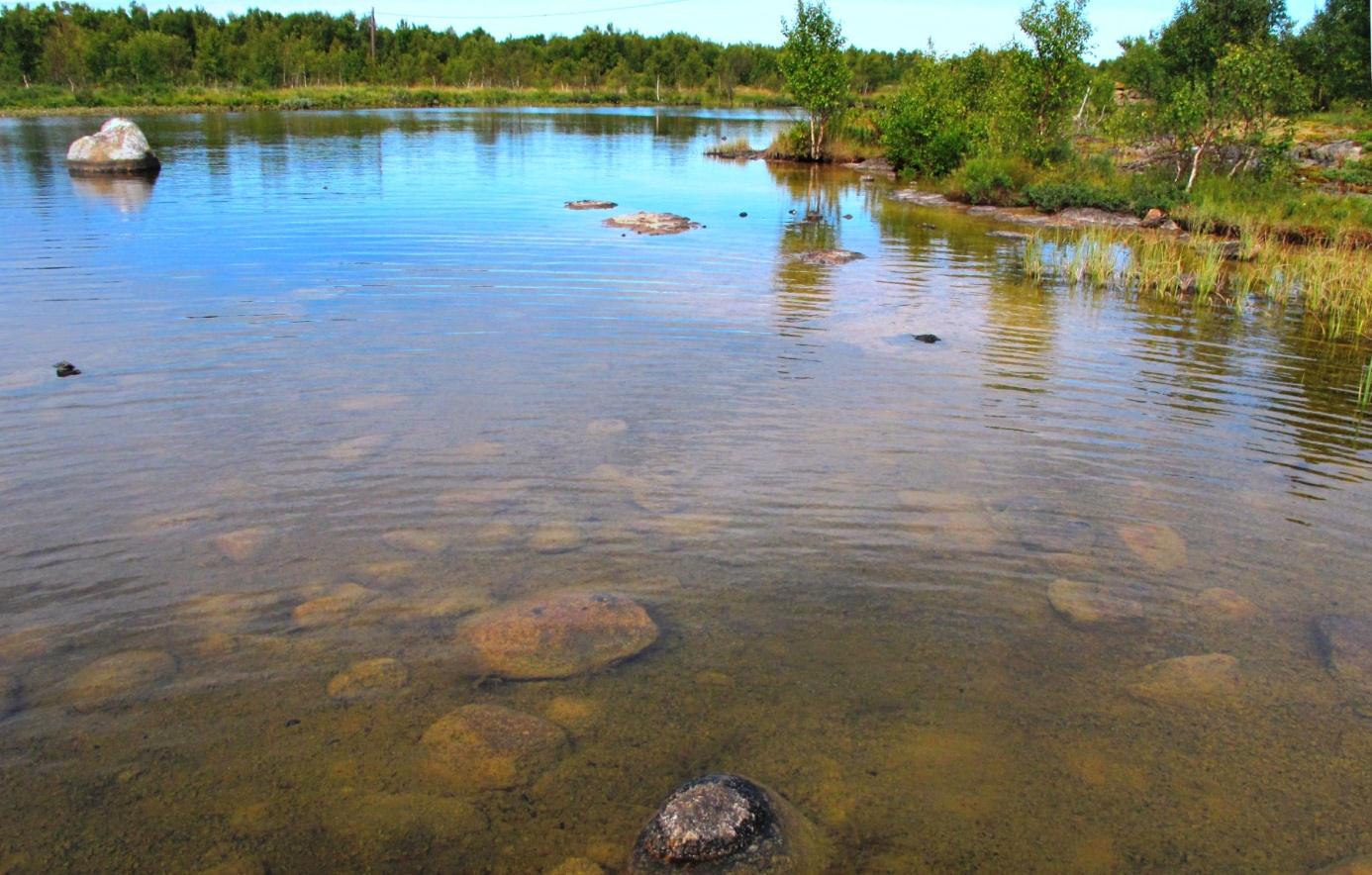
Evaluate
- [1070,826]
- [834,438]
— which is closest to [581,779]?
[1070,826]

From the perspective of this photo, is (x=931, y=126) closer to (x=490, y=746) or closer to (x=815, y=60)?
(x=815, y=60)

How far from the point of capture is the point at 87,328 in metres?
11.4

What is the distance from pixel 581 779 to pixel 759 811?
90 centimetres

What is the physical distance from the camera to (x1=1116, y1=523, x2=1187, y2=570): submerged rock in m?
6.46

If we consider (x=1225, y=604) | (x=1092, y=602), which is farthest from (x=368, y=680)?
(x=1225, y=604)

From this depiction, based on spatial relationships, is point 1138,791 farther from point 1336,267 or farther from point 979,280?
point 1336,267

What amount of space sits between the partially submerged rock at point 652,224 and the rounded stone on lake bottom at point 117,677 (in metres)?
15.6

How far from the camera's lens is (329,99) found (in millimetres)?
73562

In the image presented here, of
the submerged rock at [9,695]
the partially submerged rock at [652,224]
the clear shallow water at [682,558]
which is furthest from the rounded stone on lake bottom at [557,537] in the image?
the partially submerged rock at [652,224]

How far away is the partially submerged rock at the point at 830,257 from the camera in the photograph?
57.7ft

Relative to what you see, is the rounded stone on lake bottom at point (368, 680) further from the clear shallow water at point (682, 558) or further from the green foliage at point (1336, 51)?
the green foliage at point (1336, 51)

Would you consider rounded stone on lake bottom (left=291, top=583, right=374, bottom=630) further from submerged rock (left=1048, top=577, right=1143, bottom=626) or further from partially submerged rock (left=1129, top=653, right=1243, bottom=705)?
partially submerged rock (left=1129, top=653, right=1243, bottom=705)

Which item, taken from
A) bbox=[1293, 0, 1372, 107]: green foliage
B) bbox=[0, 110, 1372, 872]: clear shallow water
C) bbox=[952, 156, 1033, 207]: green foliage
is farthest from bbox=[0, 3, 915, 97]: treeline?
bbox=[0, 110, 1372, 872]: clear shallow water

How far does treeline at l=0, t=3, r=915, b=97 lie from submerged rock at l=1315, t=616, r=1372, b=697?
58607 mm
